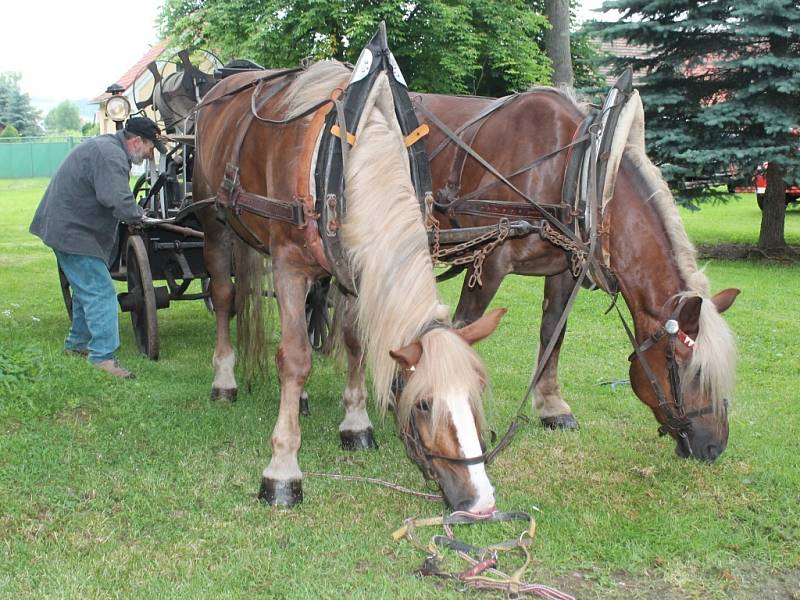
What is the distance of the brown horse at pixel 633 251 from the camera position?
3.73 m

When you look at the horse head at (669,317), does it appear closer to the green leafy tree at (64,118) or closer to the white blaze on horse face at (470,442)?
the white blaze on horse face at (470,442)

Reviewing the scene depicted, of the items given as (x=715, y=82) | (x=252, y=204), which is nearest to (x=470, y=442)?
(x=252, y=204)

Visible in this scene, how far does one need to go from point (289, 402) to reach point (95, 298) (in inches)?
97.6

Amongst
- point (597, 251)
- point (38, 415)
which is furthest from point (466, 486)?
point (38, 415)

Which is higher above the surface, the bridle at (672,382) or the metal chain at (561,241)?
the metal chain at (561,241)

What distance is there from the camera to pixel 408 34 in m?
12.5

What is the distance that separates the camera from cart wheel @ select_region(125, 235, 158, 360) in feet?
19.6

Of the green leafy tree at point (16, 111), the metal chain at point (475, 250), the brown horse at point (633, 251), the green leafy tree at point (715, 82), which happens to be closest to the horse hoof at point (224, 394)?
the brown horse at point (633, 251)

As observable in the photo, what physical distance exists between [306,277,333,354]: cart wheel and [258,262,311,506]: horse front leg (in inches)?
83.8

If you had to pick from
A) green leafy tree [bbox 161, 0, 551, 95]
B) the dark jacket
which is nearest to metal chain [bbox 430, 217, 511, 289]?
the dark jacket

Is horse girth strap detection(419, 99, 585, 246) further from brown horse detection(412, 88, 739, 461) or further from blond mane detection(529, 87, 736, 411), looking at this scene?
blond mane detection(529, 87, 736, 411)

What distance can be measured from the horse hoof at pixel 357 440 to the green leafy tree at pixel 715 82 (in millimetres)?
6720

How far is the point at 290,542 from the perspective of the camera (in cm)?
337

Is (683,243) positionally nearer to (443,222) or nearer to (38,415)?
(443,222)
